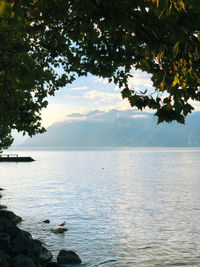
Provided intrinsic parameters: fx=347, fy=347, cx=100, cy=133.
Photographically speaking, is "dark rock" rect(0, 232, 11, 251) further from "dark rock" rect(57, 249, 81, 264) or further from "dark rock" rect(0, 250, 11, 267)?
"dark rock" rect(57, 249, 81, 264)

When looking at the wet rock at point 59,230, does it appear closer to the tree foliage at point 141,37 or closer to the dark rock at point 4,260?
the dark rock at point 4,260

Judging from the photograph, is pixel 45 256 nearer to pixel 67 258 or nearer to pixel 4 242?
Result: pixel 67 258

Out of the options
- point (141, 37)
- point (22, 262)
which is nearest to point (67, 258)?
point (22, 262)

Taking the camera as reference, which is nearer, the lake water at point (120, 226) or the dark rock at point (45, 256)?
the dark rock at point (45, 256)

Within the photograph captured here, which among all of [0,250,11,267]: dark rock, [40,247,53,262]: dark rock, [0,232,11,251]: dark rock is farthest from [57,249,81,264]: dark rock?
[0,250,11,267]: dark rock

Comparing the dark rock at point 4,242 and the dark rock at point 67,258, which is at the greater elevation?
the dark rock at point 4,242

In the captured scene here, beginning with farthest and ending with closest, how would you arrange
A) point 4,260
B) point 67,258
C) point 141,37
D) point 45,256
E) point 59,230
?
1. point 59,230
2. point 67,258
3. point 45,256
4. point 4,260
5. point 141,37

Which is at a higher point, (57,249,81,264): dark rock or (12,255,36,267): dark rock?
(12,255,36,267): dark rock

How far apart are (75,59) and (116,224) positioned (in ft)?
68.9

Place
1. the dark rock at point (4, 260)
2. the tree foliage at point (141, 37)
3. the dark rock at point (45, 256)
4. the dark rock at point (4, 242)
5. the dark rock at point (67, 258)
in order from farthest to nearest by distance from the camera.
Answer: the dark rock at point (67, 258)
the dark rock at point (45, 256)
the dark rock at point (4, 242)
the dark rock at point (4, 260)
the tree foliage at point (141, 37)

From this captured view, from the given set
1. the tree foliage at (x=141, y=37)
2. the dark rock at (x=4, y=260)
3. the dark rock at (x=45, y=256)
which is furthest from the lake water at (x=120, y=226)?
the tree foliage at (x=141, y=37)

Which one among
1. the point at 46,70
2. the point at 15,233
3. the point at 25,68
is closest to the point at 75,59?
the point at 25,68

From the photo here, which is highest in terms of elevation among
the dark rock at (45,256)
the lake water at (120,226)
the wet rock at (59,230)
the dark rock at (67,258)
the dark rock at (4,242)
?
the dark rock at (4,242)

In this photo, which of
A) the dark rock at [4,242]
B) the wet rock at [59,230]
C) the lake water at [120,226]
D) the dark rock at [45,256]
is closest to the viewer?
the dark rock at [4,242]
